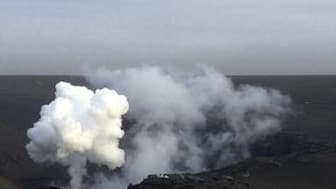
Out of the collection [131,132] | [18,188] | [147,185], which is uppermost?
[131,132]

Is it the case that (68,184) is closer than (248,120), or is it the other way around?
(68,184)

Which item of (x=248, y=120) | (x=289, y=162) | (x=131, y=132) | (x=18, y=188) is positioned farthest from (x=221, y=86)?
(x=18, y=188)

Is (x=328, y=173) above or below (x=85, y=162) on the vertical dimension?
below

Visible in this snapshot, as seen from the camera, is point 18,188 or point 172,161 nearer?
point 18,188

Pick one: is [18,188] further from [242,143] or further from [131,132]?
[242,143]

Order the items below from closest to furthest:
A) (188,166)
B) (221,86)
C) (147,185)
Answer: (147,185)
(188,166)
(221,86)

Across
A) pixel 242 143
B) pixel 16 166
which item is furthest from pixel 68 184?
pixel 242 143

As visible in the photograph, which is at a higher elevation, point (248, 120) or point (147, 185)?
point (248, 120)

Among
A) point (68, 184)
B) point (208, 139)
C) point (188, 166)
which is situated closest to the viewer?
point (68, 184)

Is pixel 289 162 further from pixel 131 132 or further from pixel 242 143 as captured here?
pixel 131 132
